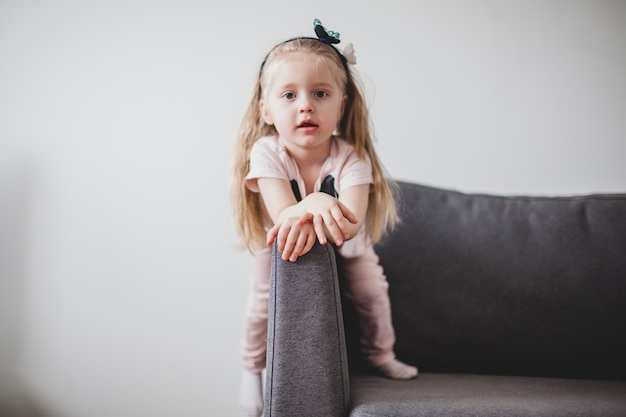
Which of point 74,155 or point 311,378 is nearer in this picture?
point 311,378

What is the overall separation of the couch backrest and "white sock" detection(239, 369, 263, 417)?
1.26 ft

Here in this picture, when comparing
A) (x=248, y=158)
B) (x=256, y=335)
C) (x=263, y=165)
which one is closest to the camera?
(x=263, y=165)

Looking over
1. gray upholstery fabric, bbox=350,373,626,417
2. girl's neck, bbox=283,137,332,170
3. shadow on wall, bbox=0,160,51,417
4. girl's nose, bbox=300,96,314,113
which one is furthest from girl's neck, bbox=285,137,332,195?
shadow on wall, bbox=0,160,51,417

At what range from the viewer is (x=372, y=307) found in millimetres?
1226

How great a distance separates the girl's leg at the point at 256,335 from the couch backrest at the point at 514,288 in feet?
1.06

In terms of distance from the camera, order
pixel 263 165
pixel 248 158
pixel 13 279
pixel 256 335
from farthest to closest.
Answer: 1. pixel 13 279
2. pixel 256 335
3. pixel 248 158
4. pixel 263 165

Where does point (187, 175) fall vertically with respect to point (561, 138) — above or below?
below

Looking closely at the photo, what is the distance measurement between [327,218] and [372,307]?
43cm

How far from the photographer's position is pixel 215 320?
161cm

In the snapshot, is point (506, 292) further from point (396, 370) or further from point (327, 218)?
point (327, 218)

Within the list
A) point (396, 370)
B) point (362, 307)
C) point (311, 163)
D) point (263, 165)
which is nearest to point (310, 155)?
point (311, 163)

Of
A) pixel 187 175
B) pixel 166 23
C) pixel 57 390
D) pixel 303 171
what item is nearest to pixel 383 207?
pixel 303 171

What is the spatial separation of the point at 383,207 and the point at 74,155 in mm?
1041

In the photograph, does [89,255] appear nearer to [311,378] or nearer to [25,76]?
[25,76]
